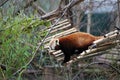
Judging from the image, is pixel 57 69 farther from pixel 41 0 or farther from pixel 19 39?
pixel 41 0

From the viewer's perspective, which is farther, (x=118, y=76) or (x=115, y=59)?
(x=115, y=59)

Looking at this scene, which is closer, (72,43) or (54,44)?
(54,44)

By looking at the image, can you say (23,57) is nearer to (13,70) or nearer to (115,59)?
(13,70)

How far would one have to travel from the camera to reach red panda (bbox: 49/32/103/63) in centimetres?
345

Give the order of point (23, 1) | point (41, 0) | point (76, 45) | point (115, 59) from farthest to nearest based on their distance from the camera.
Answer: point (41, 0) < point (23, 1) < point (115, 59) < point (76, 45)

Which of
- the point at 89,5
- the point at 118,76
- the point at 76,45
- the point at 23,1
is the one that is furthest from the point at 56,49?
the point at 89,5

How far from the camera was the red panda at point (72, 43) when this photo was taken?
3.45m

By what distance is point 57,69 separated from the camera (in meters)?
3.77

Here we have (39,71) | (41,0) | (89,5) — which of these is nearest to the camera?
(39,71)

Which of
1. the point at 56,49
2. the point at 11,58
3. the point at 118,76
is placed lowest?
the point at 118,76

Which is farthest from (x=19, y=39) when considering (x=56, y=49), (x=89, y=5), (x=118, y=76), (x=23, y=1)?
(x=89, y=5)

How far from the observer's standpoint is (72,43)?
3.62 m

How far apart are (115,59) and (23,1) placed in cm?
138

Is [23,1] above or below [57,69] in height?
above
